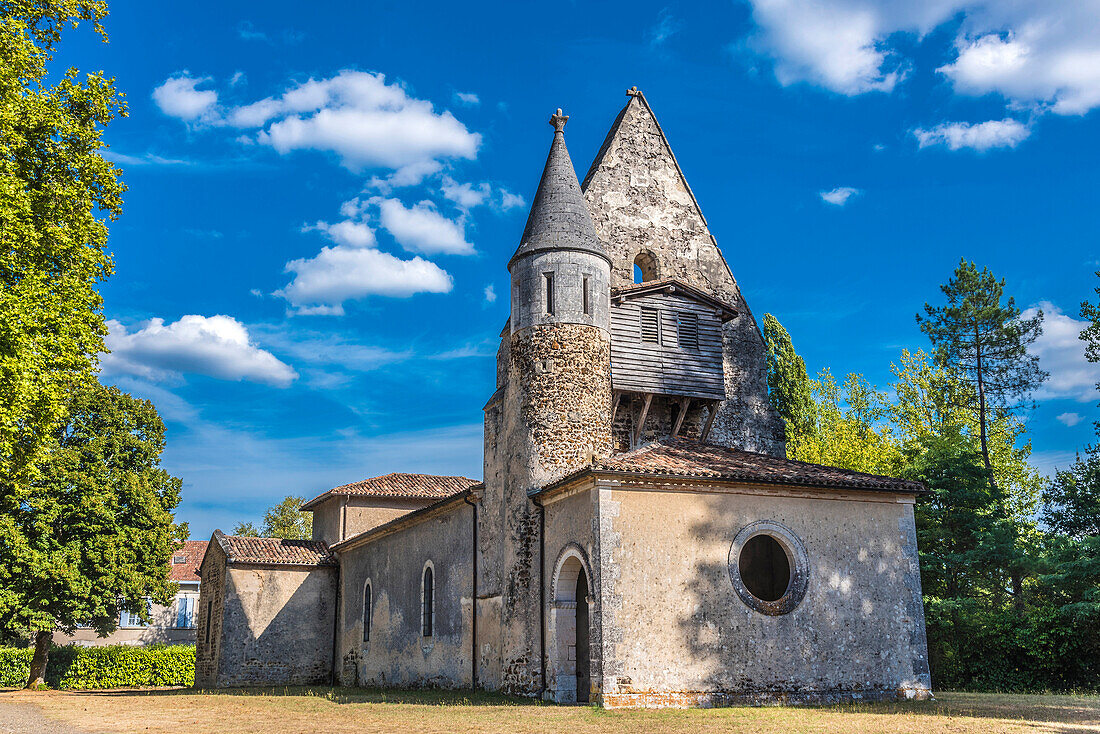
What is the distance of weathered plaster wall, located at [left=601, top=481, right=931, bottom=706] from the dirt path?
942 centimetres

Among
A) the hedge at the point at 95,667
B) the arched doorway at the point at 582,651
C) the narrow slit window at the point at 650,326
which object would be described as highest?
the narrow slit window at the point at 650,326

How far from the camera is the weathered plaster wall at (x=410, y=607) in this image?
22.9m

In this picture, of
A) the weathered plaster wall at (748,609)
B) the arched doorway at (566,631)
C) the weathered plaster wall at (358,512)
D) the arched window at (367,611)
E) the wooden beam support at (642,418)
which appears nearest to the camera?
the weathered plaster wall at (748,609)

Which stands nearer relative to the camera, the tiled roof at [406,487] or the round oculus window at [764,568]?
the round oculus window at [764,568]

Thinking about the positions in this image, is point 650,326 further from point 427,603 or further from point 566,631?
point 427,603

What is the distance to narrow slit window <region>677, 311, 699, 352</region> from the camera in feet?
77.0

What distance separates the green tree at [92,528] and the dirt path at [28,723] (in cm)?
963

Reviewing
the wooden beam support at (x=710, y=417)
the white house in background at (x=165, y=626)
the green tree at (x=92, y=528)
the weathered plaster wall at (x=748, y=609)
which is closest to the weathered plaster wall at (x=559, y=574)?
the weathered plaster wall at (x=748, y=609)

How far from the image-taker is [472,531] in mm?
22516

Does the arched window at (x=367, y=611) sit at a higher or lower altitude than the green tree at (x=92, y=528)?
lower

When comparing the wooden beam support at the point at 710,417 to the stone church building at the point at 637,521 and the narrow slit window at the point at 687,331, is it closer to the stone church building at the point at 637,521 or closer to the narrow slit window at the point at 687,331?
the stone church building at the point at 637,521

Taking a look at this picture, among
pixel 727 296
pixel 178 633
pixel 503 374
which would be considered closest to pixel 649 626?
pixel 503 374

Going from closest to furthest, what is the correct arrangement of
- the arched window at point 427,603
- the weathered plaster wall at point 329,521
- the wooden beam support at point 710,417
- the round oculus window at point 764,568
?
1. the round oculus window at point 764,568
2. the wooden beam support at point 710,417
3. the arched window at point 427,603
4. the weathered plaster wall at point 329,521

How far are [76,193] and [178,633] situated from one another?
38650mm
